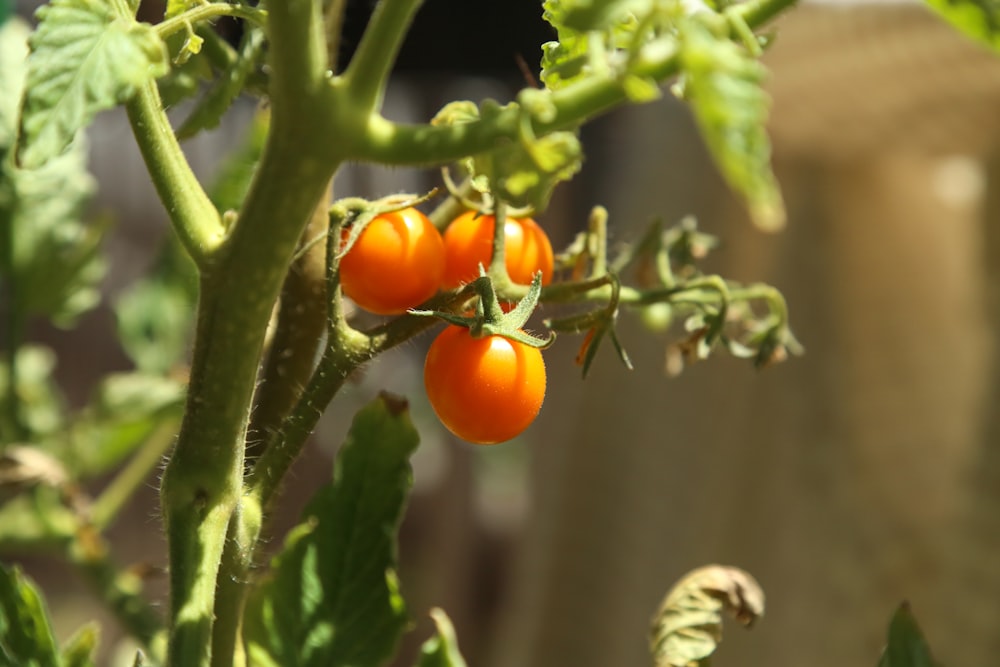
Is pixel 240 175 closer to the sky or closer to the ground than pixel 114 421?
closer to the sky

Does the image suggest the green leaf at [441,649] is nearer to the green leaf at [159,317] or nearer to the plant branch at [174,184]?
Answer: the plant branch at [174,184]

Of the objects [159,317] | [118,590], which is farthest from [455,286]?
[159,317]

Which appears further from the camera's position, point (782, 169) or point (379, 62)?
point (782, 169)

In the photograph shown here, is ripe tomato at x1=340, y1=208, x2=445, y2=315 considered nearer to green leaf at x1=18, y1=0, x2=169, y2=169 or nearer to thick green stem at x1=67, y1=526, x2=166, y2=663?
green leaf at x1=18, y1=0, x2=169, y2=169

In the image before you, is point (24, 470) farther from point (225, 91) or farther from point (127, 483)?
point (225, 91)

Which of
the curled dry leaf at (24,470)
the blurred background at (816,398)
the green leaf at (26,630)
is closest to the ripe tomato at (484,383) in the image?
the green leaf at (26,630)

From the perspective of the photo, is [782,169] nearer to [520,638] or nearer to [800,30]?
[800,30]

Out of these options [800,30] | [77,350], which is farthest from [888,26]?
[77,350]
